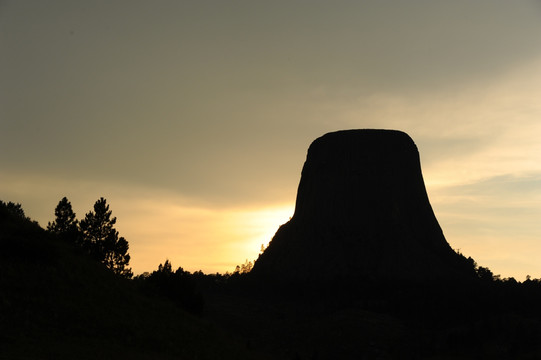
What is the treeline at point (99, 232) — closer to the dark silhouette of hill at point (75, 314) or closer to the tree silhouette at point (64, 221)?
the tree silhouette at point (64, 221)

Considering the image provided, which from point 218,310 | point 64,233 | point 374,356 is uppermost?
point 64,233

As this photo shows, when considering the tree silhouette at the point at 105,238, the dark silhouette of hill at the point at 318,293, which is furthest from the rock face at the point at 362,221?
the tree silhouette at the point at 105,238

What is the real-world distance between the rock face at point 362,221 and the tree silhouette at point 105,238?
4725cm

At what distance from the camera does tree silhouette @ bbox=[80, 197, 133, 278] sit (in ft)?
223

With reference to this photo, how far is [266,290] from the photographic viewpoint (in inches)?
4333

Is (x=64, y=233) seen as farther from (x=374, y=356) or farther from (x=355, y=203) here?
(x=355, y=203)

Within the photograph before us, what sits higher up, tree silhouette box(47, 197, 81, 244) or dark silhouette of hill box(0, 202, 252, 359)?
tree silhouette box(47, 197, 81, 244)

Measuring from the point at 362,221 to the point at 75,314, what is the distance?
85.8 m

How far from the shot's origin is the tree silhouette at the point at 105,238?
223ft

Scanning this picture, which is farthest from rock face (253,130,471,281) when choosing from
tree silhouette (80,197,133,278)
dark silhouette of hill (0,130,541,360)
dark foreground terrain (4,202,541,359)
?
tree silhouette (80,197,133,278)

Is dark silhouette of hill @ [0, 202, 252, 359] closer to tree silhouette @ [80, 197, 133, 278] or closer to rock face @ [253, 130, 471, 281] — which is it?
tree silhouette @ [80, 197, 133, 278]

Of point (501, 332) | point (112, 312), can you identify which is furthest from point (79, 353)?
point (501, 332)

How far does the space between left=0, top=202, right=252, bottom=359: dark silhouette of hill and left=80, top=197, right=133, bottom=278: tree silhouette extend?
1831 cm

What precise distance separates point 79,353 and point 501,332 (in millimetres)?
53936
